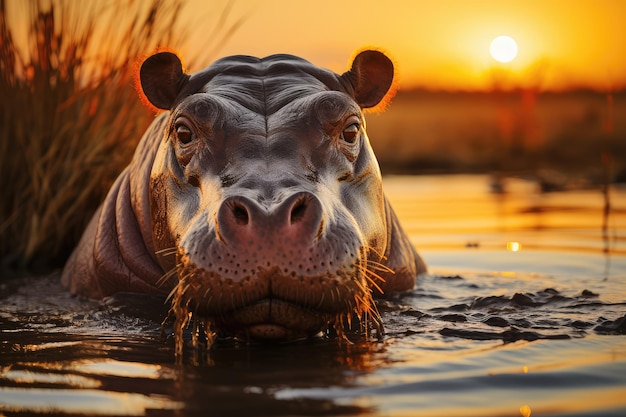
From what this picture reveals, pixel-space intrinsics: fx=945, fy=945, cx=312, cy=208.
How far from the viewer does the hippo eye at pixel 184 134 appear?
436cm

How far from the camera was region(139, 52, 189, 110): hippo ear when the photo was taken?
4.76 meters

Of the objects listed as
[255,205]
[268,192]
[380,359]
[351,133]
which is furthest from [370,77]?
[380,359]

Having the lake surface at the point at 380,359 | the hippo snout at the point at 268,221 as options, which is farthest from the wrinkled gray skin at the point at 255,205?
the lake surface at the point at 380,359

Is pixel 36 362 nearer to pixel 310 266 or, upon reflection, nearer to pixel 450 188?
pixel 310 266

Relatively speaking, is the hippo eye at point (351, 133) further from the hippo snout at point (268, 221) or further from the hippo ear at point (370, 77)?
the hippo snout at point (268, 221)

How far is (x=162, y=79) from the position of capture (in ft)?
15.8

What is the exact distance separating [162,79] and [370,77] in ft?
3.67

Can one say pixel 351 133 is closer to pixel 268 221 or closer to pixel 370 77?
pixel 370 77

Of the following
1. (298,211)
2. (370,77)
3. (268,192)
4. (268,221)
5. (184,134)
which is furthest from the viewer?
(370,77)

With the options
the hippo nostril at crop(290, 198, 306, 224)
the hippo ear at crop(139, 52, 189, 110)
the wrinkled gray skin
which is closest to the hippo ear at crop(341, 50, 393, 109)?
the wrinkled gray skin

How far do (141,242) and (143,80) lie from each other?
3.03ft

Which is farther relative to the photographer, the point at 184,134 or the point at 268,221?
the point at 184,134

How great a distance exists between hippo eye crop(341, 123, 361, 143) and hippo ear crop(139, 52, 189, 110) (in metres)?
0.98

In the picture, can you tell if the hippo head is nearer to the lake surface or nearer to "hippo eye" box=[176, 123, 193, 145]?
"hippo eye" box=[176, 123, 193, 145]
